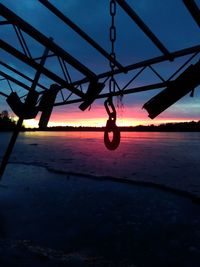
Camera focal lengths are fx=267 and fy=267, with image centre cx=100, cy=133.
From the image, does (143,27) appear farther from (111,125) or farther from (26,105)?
(26,105)

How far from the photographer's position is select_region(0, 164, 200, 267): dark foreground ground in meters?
5.29

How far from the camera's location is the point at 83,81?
9.76m

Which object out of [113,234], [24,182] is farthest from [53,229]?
[24,182]

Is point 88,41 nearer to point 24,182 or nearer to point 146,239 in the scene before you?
point 146,239

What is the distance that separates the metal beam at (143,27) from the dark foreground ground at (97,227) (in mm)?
4639

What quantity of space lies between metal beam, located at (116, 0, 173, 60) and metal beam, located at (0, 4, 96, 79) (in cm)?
242

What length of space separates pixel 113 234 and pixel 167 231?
137 cm

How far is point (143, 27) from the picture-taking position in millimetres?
6848

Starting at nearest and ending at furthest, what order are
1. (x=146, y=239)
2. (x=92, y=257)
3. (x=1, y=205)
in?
(x=92, y=257), (x=146, y=239), (x=1, y=205)

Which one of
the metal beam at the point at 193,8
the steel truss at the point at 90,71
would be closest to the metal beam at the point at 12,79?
the steel truss at the point at 90,71

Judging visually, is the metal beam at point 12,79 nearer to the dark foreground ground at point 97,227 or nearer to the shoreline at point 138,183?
the dark foreground ground at point 97,227

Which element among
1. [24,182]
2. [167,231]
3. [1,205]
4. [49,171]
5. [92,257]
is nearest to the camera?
[92,257]

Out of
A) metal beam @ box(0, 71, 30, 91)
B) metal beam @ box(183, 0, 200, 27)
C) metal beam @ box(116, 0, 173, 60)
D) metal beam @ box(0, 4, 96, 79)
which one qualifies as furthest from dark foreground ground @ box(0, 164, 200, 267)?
metal beam @ box(183, 0, 200, 27)

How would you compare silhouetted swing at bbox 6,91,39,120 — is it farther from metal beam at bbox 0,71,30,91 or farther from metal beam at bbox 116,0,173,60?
metal beam at bbox 116,0,173,60
